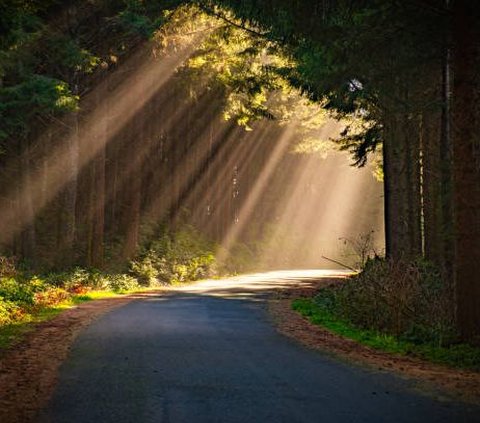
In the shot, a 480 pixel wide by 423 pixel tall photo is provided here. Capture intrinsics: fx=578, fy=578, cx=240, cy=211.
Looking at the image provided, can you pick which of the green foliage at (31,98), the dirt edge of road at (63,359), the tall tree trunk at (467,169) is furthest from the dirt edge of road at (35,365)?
the green foliage at (31,98)

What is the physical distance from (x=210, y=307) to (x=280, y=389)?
376 inches

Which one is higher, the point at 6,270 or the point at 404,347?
the point at 6,270

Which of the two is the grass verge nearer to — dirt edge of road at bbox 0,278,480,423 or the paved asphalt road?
dirt edge of road at bbox 0,278,480,423

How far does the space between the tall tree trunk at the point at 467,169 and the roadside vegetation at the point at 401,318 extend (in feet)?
2.17

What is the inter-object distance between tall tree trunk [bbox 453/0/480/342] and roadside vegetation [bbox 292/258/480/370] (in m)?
0.66

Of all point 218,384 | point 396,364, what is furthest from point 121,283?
point 218,384

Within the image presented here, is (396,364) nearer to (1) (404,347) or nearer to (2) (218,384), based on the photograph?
(1) (404,347)

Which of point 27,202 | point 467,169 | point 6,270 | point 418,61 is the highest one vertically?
point 418,61

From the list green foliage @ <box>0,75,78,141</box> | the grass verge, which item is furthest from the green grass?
green foliage @ <box>0,75,78,141</box>

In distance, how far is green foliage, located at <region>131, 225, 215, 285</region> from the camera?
26.4 metres

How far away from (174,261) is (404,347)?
19.9 m

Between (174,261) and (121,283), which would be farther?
(174,261)

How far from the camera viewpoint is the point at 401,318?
11.9 m

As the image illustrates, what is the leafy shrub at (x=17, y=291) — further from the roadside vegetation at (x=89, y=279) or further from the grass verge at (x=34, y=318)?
the grass verge at (x=34, y=318)
